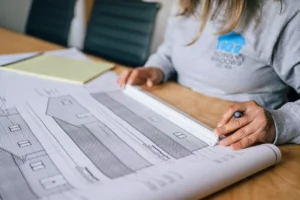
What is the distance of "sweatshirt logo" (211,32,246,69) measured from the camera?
0.62 meters

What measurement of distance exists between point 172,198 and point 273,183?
0.54ft

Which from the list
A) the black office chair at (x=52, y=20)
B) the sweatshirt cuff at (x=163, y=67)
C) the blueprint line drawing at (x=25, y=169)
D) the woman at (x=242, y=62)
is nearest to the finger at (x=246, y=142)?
the woman at (x=242, y=62)

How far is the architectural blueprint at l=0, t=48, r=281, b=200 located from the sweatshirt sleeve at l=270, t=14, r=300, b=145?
0.07 m

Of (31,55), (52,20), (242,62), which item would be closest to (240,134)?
(242,62)

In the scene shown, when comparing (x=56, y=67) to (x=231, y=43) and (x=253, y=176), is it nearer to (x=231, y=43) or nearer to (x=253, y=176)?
(x=231, y=43)

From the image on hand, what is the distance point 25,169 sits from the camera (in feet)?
1.04

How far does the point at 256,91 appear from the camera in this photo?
67 centimetres

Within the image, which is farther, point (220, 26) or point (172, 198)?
point (220, 26)

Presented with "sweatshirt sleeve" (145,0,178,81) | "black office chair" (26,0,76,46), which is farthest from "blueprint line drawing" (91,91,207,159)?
"black office chair" (26,0,76,46)

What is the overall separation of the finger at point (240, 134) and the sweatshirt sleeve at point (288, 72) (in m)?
0.05

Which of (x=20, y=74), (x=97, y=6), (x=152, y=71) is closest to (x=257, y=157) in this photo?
(x=152, y=71)

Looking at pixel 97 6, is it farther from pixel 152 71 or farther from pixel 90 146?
pixel 90 146

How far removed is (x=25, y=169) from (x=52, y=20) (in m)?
1.21

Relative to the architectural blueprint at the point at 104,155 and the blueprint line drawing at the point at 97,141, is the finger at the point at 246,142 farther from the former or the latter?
the blueprint line drawing at the point at 97,141
